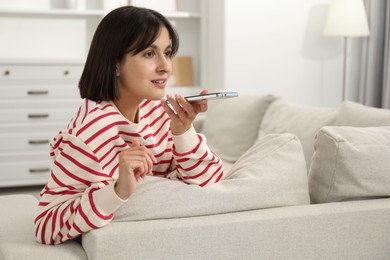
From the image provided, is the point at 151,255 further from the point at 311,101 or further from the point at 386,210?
the point at 311,101

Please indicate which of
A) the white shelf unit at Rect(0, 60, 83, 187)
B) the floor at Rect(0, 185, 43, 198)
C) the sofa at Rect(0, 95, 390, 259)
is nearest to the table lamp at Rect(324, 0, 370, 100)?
the white shelf unit at Rect(0, 60, 83, 187)

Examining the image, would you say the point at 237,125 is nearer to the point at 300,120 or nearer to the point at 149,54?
the point at 300,120

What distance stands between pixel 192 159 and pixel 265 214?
24cm

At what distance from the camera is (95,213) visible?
1315mm

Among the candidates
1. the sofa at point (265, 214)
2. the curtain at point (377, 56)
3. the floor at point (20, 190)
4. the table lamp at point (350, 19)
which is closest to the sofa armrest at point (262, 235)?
the sofa at point (265, 214)

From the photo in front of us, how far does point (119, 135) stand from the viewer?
1.49 meters

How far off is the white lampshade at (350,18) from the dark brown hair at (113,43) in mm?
3174

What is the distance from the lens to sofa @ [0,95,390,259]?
4.42ft

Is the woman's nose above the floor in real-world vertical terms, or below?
above

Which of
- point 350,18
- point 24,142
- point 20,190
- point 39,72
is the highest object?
point 350,18

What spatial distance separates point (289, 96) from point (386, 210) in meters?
3.45

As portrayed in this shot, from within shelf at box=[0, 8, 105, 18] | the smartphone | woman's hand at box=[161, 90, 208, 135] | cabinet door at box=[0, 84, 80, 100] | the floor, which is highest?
shelf at box=[0, 8, 105, 18]

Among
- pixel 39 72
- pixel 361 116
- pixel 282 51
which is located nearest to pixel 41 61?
pixel 39 72

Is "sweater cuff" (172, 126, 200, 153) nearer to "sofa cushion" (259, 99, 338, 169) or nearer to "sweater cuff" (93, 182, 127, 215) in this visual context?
"sweater cuff" (93, 182, 127, 215)
